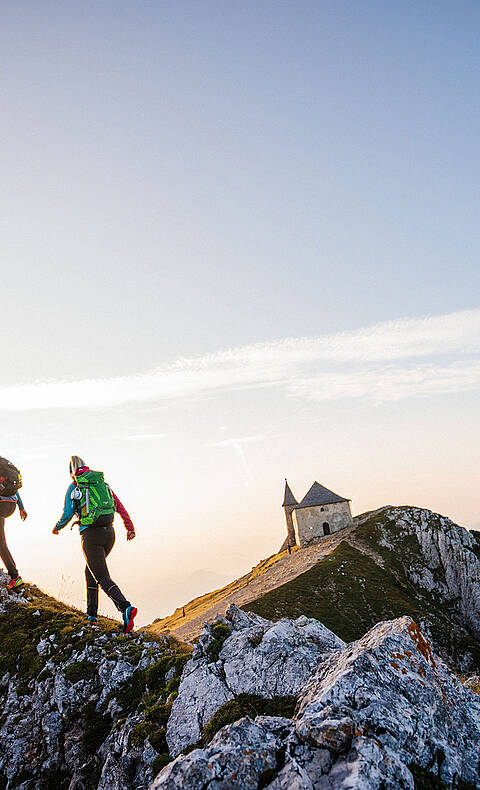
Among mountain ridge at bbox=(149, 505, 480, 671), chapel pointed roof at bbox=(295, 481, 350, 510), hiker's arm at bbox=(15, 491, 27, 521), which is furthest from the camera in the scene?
chapel pointed roof at bbox=(295, 481, 350, 510)

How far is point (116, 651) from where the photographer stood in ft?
35.6

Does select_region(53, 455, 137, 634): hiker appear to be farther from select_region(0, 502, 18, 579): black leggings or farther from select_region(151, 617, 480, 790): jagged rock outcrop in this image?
select_region(151, 617, 480, 790): jagged rock outcrop

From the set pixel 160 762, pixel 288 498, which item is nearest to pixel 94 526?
pixel 160 762

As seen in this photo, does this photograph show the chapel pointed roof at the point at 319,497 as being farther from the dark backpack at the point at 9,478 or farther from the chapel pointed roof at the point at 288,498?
the dark backpack at the point at 9,478

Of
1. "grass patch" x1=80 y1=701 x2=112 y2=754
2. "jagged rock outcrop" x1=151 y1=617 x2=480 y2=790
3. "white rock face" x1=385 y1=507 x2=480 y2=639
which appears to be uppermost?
"jagged rock outcrop" x1=151 y1=617 x2=480 y2=790

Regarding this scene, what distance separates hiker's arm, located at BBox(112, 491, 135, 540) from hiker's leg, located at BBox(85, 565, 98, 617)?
1480 mm

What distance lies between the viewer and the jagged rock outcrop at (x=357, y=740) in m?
5.10

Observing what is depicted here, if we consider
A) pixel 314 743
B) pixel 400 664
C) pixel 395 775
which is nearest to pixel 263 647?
pixel 400 664

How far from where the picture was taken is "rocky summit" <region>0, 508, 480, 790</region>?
5.29m

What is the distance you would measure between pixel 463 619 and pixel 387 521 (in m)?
16.6

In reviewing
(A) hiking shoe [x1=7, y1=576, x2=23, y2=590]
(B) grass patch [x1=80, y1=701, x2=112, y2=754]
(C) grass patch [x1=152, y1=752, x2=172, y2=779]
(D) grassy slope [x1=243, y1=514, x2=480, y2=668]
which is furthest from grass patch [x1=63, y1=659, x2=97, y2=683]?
(D) grassy slope [x1=243, y1=514, x2=480, y2=668]

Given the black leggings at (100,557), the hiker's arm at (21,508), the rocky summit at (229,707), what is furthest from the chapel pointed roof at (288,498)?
the black leggings at (100,557)

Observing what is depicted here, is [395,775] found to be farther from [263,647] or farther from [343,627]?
[343,627]

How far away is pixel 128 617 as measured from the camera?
1181 centimetres
